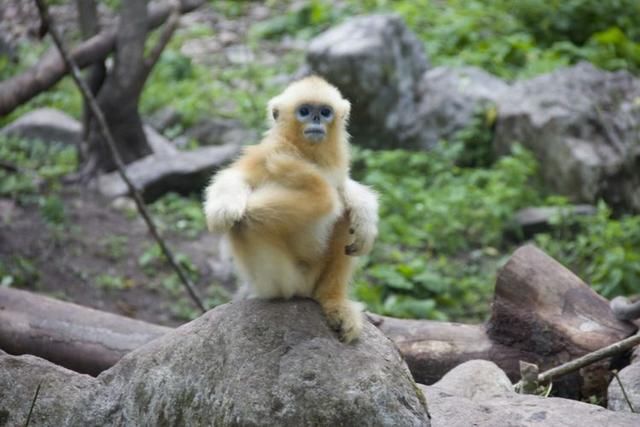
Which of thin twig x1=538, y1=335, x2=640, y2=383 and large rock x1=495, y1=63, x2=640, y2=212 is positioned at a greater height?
thin twig x1=538, y1=335, x2=640, y2=383

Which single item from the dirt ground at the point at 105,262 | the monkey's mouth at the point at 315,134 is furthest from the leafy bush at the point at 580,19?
the monkey's mouth at the point at 315,134

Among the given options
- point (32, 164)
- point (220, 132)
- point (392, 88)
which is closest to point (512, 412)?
point (32, 164)

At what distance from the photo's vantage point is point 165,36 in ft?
32.3

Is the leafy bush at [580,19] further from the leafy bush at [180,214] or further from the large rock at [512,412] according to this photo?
the large rock at [512,412]

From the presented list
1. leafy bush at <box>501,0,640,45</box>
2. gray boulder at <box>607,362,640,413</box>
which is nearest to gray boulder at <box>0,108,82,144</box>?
leafy bush at <box>501,0,640,45</box>

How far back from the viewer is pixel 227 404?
3754mm

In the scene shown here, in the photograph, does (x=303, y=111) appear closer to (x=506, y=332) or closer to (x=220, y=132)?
(x=506, y=332)

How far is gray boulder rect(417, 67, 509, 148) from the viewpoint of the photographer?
11.1 meters

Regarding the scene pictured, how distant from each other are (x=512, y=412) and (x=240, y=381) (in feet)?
4.16

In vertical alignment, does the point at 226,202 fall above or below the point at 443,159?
above

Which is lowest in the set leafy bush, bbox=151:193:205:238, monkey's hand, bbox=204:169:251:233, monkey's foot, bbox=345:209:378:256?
leafy bush, bbox=151:193:205:238

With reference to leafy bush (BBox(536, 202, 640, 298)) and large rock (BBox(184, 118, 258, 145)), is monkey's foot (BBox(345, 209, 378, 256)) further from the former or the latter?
large rock (BBox(184, 118, 258, 145))

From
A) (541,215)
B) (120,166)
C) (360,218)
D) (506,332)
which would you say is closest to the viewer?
(360,218)

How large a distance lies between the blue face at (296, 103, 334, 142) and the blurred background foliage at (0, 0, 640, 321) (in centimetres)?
372
